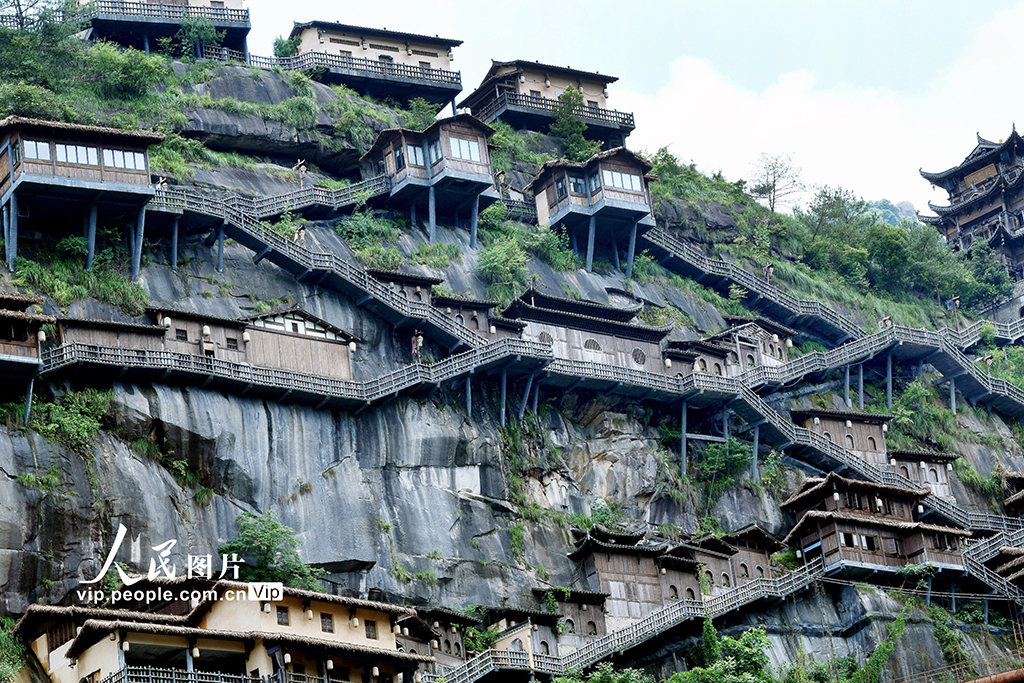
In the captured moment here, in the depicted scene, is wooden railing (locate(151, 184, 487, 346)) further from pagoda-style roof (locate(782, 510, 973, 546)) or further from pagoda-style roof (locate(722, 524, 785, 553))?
pagoda-style roof (locate(782, 510, 973, 546))

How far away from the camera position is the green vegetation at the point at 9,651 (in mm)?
44562

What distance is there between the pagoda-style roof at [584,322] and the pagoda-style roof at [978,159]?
4971 centimetres

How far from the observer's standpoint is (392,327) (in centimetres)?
6588

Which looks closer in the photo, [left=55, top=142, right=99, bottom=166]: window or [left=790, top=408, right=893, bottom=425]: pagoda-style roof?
[left=55, top=142, right=99, bottom=166]: window

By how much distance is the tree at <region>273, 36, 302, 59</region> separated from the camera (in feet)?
299

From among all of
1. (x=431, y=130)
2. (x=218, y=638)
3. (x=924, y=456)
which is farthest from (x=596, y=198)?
(x=218, y=638)

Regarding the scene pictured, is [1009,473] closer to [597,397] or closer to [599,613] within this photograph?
[597,397]

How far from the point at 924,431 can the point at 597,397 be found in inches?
821

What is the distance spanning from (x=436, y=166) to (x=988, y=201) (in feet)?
175

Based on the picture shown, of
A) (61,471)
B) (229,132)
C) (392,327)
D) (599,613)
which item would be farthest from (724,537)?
(229,132)

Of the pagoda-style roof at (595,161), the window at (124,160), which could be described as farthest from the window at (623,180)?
the window at (124,160)

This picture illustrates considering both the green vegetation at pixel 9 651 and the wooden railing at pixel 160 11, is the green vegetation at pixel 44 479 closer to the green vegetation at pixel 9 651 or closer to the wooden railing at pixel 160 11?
the green vegetation at pixel 9 651

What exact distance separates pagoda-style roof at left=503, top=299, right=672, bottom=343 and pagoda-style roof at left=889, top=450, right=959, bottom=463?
13.0m

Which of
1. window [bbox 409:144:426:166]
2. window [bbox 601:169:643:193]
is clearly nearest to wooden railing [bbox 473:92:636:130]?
window [bbox 601:169:643:193]
